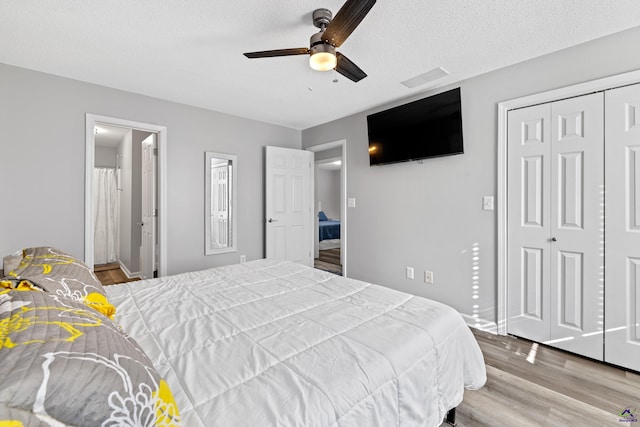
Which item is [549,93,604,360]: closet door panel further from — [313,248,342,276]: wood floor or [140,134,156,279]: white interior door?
[140,134,156,279]: white interior door

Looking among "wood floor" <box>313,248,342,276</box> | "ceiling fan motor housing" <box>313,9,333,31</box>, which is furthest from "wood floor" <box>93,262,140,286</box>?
"ceiling fan motor housing" <box>313,9,333,31</box>

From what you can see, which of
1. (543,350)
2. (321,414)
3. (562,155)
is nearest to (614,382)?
(543,350)

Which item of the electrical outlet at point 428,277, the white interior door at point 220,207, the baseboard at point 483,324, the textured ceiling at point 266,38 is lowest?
the baseboard at point 483,324

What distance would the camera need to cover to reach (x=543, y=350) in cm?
236

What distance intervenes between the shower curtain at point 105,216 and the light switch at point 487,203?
253 inches

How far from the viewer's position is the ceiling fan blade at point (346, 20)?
1425 millimetres

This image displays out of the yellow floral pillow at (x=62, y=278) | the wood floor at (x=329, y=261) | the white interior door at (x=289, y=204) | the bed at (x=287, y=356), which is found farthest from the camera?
the wood floor at (x=329, y=261)

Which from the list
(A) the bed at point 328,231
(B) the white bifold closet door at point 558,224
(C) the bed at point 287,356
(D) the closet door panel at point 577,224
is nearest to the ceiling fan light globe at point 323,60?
(C) the bed at point 287,356

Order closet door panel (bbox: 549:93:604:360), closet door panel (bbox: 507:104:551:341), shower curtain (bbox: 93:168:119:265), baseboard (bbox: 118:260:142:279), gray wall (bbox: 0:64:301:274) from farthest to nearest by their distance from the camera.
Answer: shower curtain (bbox: 93:168:119:265)
baseboard (bbox: 118:260:142:279)
gray wall (bbox: 0:64:301:274)
closet door panel (bbox: 507:104:551:341)
closet door panel (bbox: 549:93:604:360)

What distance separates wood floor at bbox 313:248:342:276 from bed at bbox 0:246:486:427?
3117 mm

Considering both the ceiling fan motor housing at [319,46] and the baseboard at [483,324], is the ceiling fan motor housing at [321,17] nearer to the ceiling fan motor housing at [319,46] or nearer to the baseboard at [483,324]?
the ceiling fan motor housing at [319,46]

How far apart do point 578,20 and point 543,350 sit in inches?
98.8

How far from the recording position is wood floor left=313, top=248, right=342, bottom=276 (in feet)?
16.7

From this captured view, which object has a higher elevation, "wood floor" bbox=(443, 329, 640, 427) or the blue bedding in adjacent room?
the blue bedding in adjacent room
